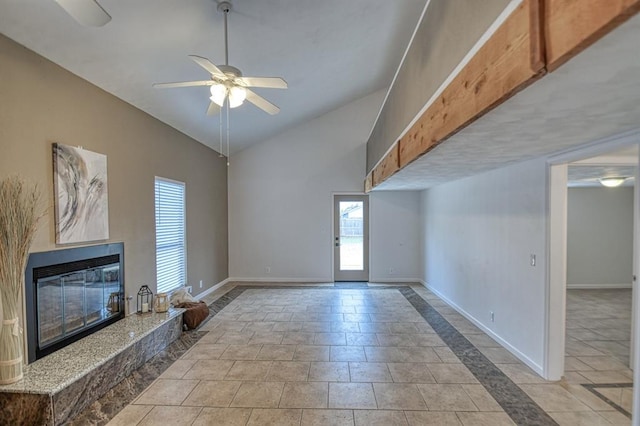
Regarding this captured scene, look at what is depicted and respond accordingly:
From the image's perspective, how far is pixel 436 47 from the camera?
7.31 ft

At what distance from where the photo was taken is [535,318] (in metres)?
3.32

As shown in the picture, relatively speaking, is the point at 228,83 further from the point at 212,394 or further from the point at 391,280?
the point at 391,280

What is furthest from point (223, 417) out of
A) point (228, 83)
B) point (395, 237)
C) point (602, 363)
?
point (395, 237)

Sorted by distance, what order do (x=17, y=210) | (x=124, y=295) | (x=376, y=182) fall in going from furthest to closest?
(x=376, y=182) → (x=124, y=295) → (x=17, y=210)

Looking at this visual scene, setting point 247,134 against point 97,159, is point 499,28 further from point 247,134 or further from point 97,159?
point 247,134

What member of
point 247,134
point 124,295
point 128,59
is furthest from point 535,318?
point 247,134

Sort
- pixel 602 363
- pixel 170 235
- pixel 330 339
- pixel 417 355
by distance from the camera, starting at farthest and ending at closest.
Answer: pixel 170 235 < pixel 330 339 < pixel 417 355 < pixel 602 363

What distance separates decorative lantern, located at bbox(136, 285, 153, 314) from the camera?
412 cm

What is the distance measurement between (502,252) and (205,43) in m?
4.08

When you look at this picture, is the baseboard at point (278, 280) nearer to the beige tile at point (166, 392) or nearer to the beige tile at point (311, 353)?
the beige tile at point (311, 353)

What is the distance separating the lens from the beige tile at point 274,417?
2.49 meters

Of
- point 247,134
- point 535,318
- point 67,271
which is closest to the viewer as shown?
point 67,271

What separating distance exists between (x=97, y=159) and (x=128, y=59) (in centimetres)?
108

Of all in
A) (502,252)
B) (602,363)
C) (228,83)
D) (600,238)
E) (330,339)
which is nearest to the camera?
(228,83)
